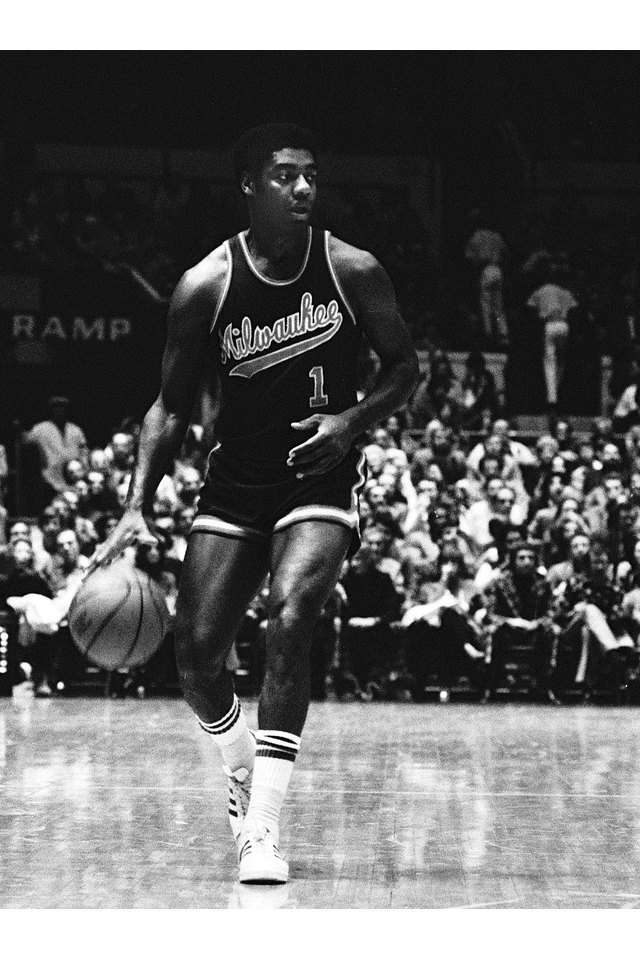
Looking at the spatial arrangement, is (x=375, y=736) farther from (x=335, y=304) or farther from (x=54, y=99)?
(x=54, y=99)

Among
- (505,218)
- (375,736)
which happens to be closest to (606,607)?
(375,736)

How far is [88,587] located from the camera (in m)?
5.51

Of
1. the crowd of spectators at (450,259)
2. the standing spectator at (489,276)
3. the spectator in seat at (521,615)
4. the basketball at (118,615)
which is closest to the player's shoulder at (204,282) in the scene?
the basketball at (118,615)

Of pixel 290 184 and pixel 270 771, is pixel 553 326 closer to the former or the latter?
pixel 290 184

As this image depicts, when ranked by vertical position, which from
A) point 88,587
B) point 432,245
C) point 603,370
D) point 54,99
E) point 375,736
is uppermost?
point 54,99

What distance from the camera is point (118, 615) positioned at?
5410 millimetres

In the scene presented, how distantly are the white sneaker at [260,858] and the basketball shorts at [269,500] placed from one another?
0.86 metres

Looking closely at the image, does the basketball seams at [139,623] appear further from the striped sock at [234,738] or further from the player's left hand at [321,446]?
the player's left hand at [321,446]

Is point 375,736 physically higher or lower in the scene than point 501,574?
lower

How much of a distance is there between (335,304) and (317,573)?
811 millimetres

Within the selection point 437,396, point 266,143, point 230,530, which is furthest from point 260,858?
point 437,396

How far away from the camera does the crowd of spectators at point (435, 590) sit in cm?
1288

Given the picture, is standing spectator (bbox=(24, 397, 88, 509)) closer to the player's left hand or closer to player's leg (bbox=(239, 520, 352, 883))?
the player's left hand

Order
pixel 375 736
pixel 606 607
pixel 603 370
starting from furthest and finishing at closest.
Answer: pixel 603 370, pixel 606 607, pixel 375 736
